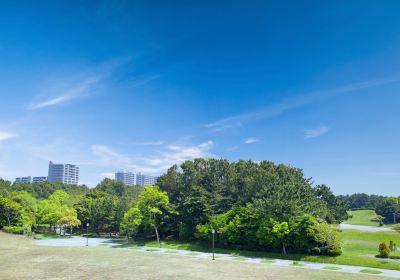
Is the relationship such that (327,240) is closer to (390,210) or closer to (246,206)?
(246,206)

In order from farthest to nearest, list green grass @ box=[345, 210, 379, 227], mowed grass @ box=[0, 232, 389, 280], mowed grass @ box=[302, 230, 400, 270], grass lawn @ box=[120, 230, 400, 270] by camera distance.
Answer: green grass @ box=[345, 210, 379, 227] → grass lawn @ box=[120, 230, 400, 270] → mowed grass @ box=[302, 230, 400, 270] → mowed grass @ box=[0, 232, 389, 280]

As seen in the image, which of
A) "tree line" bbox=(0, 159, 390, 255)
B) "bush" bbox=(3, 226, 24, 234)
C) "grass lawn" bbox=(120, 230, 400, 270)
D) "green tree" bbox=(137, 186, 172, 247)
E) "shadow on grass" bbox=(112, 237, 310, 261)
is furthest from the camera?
"bush" bbox=(3, 226, 24, 234)

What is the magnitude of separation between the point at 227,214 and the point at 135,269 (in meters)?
20.1

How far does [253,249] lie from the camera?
4191cm

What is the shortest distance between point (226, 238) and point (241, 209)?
182 inches

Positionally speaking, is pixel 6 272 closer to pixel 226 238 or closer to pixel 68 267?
pixel 68 267

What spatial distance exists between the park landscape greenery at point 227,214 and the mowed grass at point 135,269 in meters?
7.87

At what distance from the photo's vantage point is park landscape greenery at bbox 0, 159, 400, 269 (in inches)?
1481

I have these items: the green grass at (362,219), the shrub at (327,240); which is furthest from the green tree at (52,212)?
the green grass at (362,219)

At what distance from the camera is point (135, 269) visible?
28734 mm

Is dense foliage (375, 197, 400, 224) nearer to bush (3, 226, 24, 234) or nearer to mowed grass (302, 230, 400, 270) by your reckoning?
mowed grass (302, 230, 400, 270)

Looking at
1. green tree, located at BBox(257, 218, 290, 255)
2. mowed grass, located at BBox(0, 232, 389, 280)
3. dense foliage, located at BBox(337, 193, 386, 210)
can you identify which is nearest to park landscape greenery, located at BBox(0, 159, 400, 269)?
green tree, located at BBox(257, 218, 290, 255)

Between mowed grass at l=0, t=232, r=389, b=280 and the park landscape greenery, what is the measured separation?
7871mm

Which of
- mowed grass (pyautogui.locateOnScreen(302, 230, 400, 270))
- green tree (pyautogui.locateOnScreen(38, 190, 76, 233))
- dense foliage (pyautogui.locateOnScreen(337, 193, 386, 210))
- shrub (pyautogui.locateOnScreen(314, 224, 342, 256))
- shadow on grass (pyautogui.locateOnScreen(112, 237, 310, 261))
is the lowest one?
shadow on grass (pyautogui.locateOnScreen(112, 237, 310, 261))
